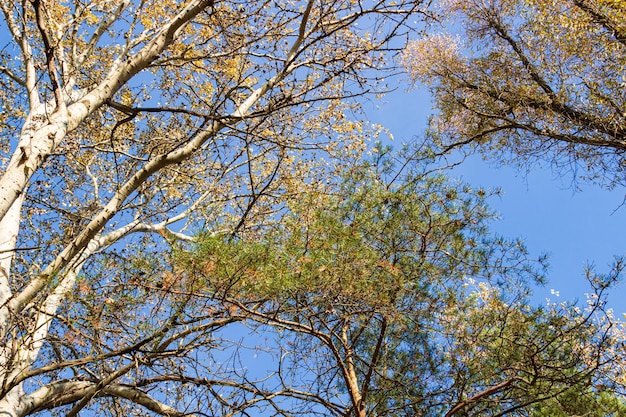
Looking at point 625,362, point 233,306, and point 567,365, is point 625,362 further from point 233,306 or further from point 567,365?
point 233,306

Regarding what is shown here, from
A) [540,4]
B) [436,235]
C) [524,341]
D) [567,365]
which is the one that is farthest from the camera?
[540,4]

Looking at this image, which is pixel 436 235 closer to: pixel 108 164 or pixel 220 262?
pixel 220 262

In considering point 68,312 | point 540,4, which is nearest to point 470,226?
point 68,312

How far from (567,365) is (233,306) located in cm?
240

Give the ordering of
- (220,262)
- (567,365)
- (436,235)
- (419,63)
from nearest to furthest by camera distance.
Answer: (220,262) < (567,365) < (436,235) < (419,63)

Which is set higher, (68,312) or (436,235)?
(436,235)

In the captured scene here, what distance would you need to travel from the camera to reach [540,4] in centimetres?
693

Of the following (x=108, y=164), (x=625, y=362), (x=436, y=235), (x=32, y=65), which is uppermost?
(x=108, y=164)

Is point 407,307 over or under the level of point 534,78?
under

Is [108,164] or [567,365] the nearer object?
[567,365]

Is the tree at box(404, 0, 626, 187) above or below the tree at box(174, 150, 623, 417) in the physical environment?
above

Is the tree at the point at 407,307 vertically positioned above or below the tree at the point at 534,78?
below

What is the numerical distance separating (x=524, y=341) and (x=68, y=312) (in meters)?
3.37

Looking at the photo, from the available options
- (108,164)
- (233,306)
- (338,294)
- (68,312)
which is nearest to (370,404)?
(338,294)
